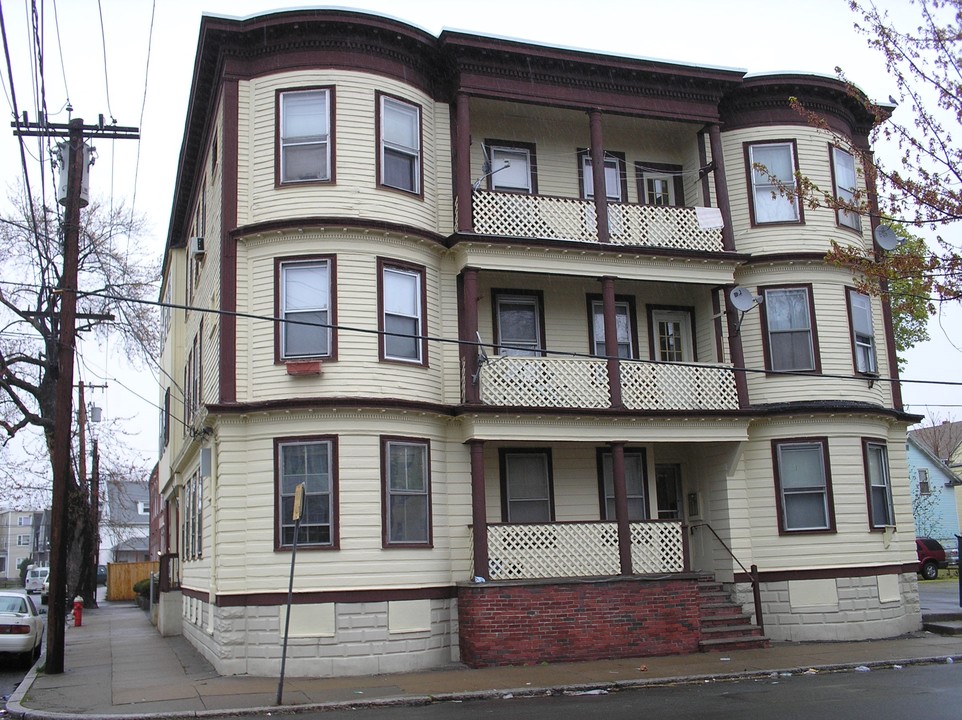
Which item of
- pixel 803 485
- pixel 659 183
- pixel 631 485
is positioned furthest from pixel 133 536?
pixel 803 485

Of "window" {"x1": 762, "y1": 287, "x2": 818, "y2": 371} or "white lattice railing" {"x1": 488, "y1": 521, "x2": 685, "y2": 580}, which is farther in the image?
"window" {"x1": 762, "y1": 287, "x2": 818, "y2": 371}

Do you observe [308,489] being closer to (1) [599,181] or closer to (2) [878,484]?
(1) [599,181]

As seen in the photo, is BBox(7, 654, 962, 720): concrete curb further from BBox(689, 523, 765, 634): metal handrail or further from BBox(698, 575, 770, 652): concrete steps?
BBox(689, 523, 765, 634): metal handrail

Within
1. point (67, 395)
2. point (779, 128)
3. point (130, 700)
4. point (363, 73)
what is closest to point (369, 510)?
point (130, 700)

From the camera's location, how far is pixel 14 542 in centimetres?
12569

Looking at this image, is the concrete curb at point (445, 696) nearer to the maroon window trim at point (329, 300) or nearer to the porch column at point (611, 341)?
the porch column at point (611, 341)

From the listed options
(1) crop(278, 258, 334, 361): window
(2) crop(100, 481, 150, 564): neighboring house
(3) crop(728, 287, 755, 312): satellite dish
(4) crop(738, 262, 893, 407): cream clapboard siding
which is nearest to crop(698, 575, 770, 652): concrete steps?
(4) crop(738, 262, 893, 407): cream clapboard siding

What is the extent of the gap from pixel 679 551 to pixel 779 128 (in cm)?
1000

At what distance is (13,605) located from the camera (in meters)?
21.4

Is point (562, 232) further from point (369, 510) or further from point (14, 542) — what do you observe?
point (14, 542)

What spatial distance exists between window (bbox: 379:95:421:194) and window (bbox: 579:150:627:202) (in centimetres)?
435

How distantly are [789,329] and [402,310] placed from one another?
8.81 metres

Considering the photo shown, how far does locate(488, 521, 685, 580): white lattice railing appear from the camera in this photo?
1831cm

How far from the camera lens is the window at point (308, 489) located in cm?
1733
